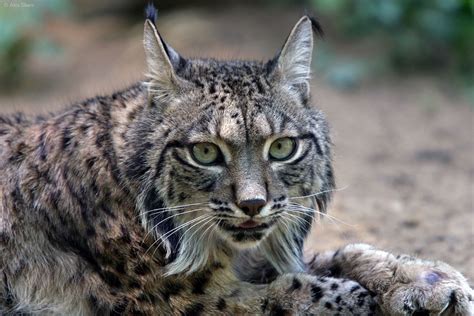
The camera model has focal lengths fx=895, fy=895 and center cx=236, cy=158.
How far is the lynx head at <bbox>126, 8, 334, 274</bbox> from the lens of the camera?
5059 millimetres

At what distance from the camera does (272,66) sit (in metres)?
5.51

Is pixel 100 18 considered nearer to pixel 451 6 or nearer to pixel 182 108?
pixel 451 6

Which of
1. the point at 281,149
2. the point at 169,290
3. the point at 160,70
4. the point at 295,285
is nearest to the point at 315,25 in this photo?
the point at 281,149

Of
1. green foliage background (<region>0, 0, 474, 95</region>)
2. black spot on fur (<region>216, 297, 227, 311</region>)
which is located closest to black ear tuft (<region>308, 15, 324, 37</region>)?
black spot on fur (<region>216, 297, 227, 311</region>)

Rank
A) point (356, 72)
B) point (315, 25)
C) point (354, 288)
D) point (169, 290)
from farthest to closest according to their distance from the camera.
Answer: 1. point (356, 72)
2. point (315, 25)
3. point (354, 288)
4. point (169, 290)

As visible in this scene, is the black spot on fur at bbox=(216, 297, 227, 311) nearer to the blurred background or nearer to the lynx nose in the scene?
the lynx nose

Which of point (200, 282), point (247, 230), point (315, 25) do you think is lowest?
point (200, 282)

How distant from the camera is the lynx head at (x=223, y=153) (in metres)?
5.06

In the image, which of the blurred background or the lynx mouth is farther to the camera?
the blurred background

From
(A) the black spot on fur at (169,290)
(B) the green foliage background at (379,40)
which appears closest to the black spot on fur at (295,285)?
(A) the black spot on fur at (169,290)

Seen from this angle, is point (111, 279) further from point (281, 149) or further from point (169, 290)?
point (281, 149)

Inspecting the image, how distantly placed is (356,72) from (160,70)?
7.17 metres

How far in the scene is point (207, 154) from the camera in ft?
16.8

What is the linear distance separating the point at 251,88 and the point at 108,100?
3.20ft
